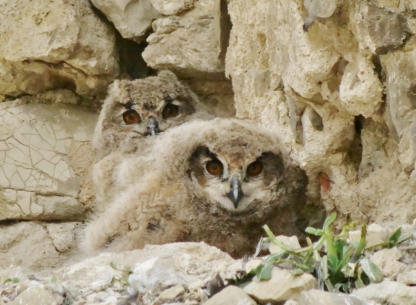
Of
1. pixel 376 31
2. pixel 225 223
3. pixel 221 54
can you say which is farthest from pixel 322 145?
pixel 221 54

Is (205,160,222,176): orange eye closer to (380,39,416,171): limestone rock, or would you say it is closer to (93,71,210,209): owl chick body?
(380,39,416,171): limestone rock

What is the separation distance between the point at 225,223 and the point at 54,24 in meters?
2.12

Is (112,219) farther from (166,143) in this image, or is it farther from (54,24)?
(54,24)

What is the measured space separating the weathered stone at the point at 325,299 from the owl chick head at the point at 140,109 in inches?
139

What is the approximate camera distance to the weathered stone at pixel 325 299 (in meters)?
2.55

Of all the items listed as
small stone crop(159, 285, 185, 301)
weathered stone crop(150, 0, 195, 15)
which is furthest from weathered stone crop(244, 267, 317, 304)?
weathered stone crop(150, 0, 195, 15)

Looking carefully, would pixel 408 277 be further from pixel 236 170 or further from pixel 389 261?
pixel 236 170

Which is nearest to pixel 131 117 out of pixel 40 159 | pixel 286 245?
pixel 40 159

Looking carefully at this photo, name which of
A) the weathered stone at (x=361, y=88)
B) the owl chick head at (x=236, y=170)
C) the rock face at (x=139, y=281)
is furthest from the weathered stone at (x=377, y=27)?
the rock face at (x=139, y=281)

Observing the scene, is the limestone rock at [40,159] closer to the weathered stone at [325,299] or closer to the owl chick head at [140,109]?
the owl chick head at [140,109]

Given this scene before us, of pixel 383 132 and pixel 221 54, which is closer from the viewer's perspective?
pixel 383 132

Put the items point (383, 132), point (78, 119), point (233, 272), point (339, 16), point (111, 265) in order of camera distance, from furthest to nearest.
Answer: point (78, 119) → point (383, 132) → point (339, 16) → point (111, 265) → point (233, 272)

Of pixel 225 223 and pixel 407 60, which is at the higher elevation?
pixel 407 60

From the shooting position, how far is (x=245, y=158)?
432cm
